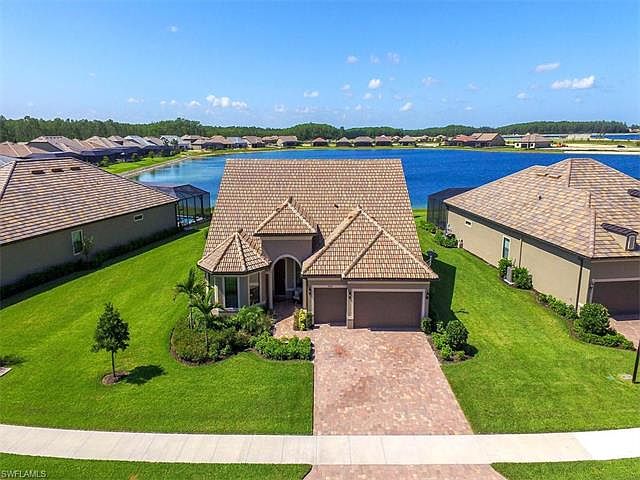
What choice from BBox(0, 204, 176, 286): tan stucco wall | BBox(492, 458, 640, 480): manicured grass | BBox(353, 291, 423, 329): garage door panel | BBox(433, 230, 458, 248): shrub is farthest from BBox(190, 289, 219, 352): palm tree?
BBox(433, 230, 458, 248): shrub

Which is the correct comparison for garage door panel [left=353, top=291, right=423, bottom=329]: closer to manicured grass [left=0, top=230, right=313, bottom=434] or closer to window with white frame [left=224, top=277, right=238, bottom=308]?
manicured grass [left=0, top=230, right=313, bottom=434]

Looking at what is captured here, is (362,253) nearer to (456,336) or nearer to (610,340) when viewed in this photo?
(456,336)

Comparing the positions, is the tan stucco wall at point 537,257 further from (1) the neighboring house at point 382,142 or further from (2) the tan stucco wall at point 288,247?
(1) the neighboring house at point 382,142

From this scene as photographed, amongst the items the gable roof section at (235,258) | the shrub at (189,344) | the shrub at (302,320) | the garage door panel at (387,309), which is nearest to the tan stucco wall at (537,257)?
the garage door panel at (387,309)

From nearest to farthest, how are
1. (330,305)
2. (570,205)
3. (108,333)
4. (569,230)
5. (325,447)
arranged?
(325,447) < (108,333) < (330,305) < (569,230) < (570,205)

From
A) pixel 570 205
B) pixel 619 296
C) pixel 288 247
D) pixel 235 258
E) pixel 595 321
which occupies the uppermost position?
pixel 570 205

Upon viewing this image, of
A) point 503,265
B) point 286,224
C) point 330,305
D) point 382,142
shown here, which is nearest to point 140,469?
point 330,305
